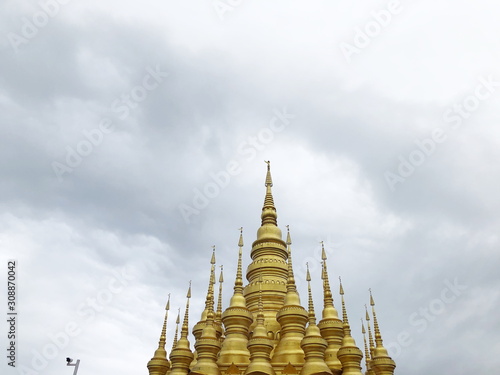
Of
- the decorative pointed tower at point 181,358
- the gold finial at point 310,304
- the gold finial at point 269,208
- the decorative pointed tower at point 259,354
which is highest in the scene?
the gold finial at point 269,208

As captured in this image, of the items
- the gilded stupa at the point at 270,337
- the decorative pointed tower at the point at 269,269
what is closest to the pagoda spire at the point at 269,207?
the decorative pointed tower at the point at 269,269

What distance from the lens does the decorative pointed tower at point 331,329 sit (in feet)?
88.1

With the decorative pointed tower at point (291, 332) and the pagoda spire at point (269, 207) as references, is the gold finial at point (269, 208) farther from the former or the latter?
the decorative pointed tower at point (291, 332)

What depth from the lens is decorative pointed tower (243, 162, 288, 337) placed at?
3175cm

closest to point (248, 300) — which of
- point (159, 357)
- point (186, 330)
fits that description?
point (186, 330)

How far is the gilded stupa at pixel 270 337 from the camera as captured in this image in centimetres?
2511

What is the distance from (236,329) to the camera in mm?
27891

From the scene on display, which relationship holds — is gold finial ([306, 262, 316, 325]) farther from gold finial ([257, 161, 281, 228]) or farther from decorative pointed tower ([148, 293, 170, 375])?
decorative pointed tower ([148, 293, 170, 375])

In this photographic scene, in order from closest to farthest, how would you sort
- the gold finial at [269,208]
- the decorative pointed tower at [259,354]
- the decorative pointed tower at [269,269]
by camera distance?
the decorative pointed tower at [259,354]
the decorative pointed tower at [269,269]
the gold finial at [269,208]

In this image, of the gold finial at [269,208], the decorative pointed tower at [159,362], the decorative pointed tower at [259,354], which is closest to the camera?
the decorative pointed tower at [259,354]

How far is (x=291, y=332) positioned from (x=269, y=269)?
750 cm

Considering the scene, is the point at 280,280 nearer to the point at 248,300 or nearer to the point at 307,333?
the point at 248,300

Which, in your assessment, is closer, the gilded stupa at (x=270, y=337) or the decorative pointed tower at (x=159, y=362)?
the gilded stupa at (x=270, y=337)

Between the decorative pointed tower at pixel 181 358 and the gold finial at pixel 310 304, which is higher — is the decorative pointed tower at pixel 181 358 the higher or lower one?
the lower one
